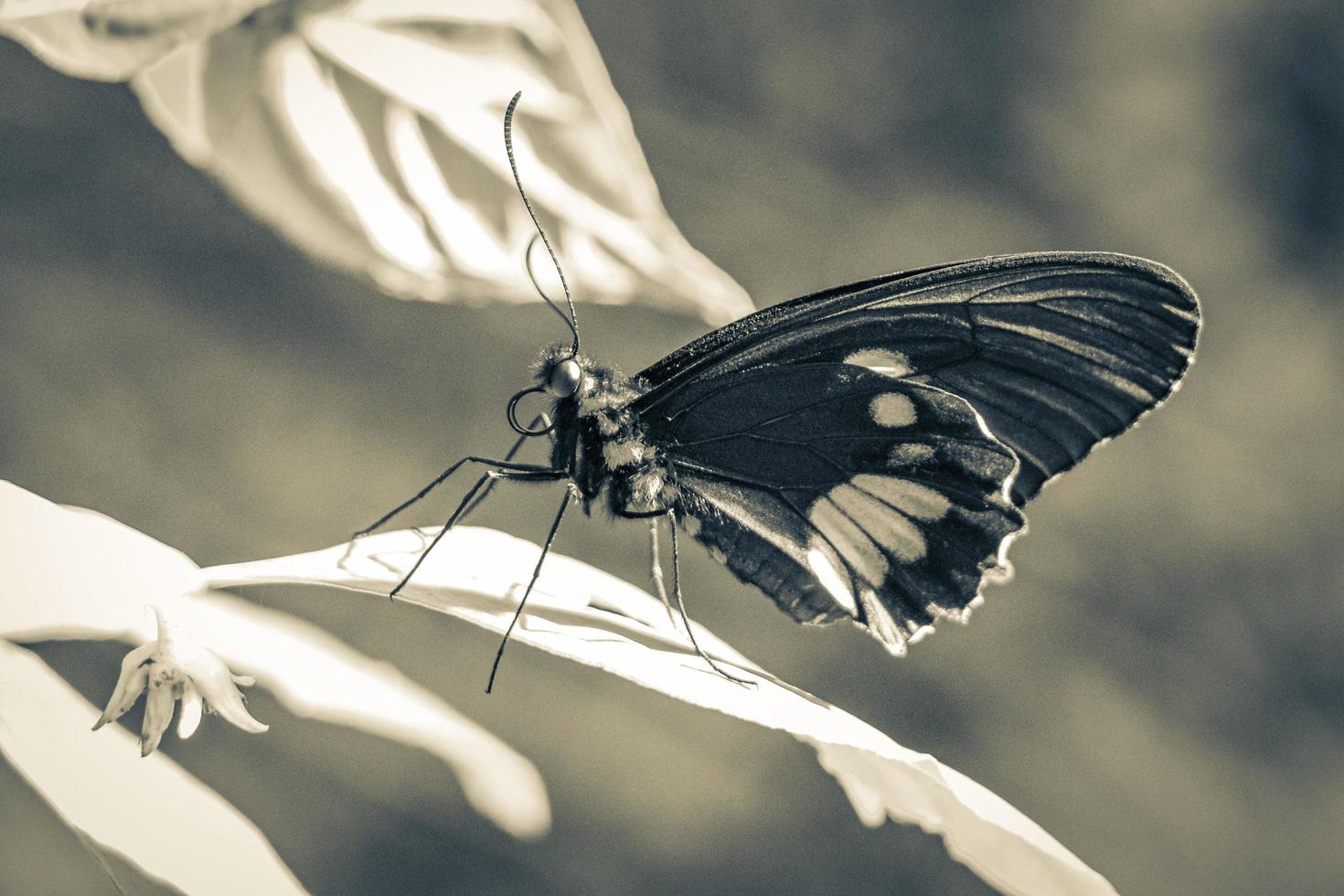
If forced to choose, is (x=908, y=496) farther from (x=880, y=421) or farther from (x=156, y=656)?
(x=156, y=656)

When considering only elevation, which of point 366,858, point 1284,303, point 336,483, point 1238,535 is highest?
point 1284,303

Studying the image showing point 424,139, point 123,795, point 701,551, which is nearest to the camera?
point 123,795

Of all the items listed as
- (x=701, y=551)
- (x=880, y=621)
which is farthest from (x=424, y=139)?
(x=701, y=551)

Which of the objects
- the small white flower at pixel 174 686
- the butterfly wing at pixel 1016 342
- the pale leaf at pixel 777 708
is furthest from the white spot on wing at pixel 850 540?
the small white flower at pixel 174 686

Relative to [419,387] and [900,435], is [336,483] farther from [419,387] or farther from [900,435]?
[900,435]

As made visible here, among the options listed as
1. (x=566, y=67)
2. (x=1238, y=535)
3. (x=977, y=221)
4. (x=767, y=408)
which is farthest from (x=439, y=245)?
(x=1238, y=535)
